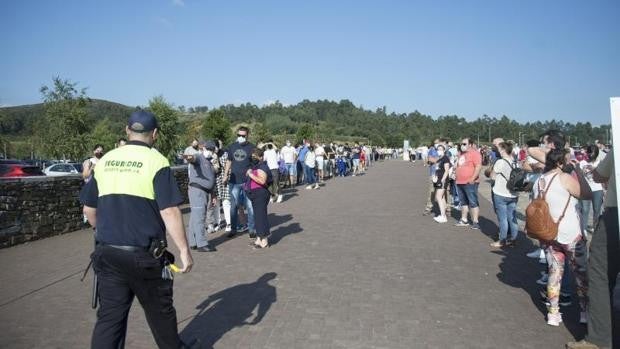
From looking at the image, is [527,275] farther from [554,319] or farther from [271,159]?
[271,159]

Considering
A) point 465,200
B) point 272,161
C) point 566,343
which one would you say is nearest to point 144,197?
point 566,343

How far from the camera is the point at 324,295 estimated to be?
5.73 m

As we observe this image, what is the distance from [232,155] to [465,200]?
4.91 meters

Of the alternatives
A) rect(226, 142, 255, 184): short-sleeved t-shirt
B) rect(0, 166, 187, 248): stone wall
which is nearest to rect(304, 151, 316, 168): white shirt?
rect(226, 142, 255, 184): short-sleeved t-shirt

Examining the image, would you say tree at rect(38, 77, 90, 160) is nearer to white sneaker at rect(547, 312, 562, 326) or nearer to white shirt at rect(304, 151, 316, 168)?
white shirt at rect(304, 151, 316, 168)

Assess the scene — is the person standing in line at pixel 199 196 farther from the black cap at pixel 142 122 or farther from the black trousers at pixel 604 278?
the black trousers at pixel 604 278

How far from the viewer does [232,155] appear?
949 centimetres

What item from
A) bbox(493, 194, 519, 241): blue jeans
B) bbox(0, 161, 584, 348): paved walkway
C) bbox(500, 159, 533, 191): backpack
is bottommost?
bbox(0, 161, 584, 348): paved walkway

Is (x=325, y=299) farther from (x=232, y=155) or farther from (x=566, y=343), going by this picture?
(x=232, y=155)

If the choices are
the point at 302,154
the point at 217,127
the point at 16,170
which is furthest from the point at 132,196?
the point at 217,127

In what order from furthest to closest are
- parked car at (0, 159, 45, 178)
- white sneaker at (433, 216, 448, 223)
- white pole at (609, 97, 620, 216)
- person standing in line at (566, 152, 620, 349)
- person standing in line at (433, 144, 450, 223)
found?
parked car at (0, 159, 45, 178) → white sneaker at (433, 216, 448, 223) → person standing in line at (433, 144, 450, 223) → person standing in line at (566, 152, 620, 349) → white pole at (609, 97, 620, 216)

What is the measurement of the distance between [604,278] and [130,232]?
3.91 m

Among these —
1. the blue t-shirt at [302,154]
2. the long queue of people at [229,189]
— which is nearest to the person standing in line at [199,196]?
the long queue of people at [229,189]

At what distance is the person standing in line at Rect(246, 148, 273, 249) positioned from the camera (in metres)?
8.36
